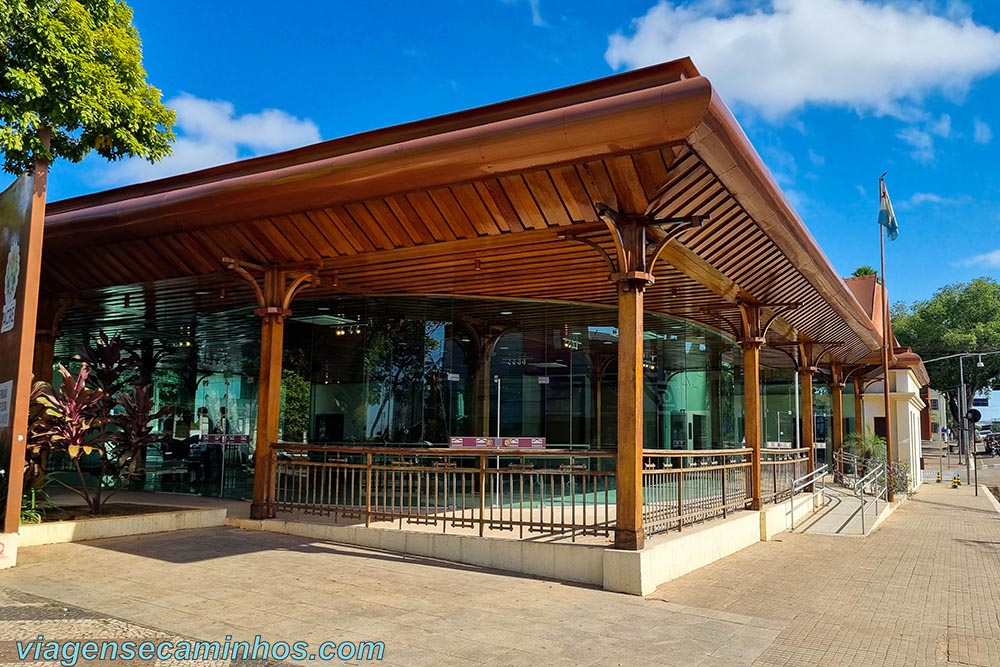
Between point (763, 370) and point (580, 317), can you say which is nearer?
point (580, 317)

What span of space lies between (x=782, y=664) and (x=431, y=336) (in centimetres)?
824

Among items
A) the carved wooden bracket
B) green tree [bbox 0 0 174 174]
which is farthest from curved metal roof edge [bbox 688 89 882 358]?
green tree [bbox 0 0 174 174]

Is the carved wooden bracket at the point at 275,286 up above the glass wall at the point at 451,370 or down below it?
above

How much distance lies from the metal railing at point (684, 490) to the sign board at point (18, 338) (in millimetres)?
6533

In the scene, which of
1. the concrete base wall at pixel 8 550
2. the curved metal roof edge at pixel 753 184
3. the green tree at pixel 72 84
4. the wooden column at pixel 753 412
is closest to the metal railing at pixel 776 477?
the wooden column at pixel 753 412

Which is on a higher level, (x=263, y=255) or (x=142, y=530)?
(x=263, y=255)

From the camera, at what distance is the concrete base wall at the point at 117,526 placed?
8.59 m

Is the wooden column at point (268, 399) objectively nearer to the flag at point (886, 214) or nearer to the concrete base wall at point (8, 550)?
the concrete base wall at point (8, 550)

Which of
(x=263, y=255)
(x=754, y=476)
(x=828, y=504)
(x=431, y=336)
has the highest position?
(x=263, y=255)

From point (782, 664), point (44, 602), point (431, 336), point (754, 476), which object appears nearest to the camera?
point (782, 664)

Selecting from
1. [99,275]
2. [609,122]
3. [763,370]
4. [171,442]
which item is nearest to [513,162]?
[609,122]

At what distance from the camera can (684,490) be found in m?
8.66

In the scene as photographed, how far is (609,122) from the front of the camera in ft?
20.6

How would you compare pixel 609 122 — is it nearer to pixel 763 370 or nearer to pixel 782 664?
pixel 782 664
